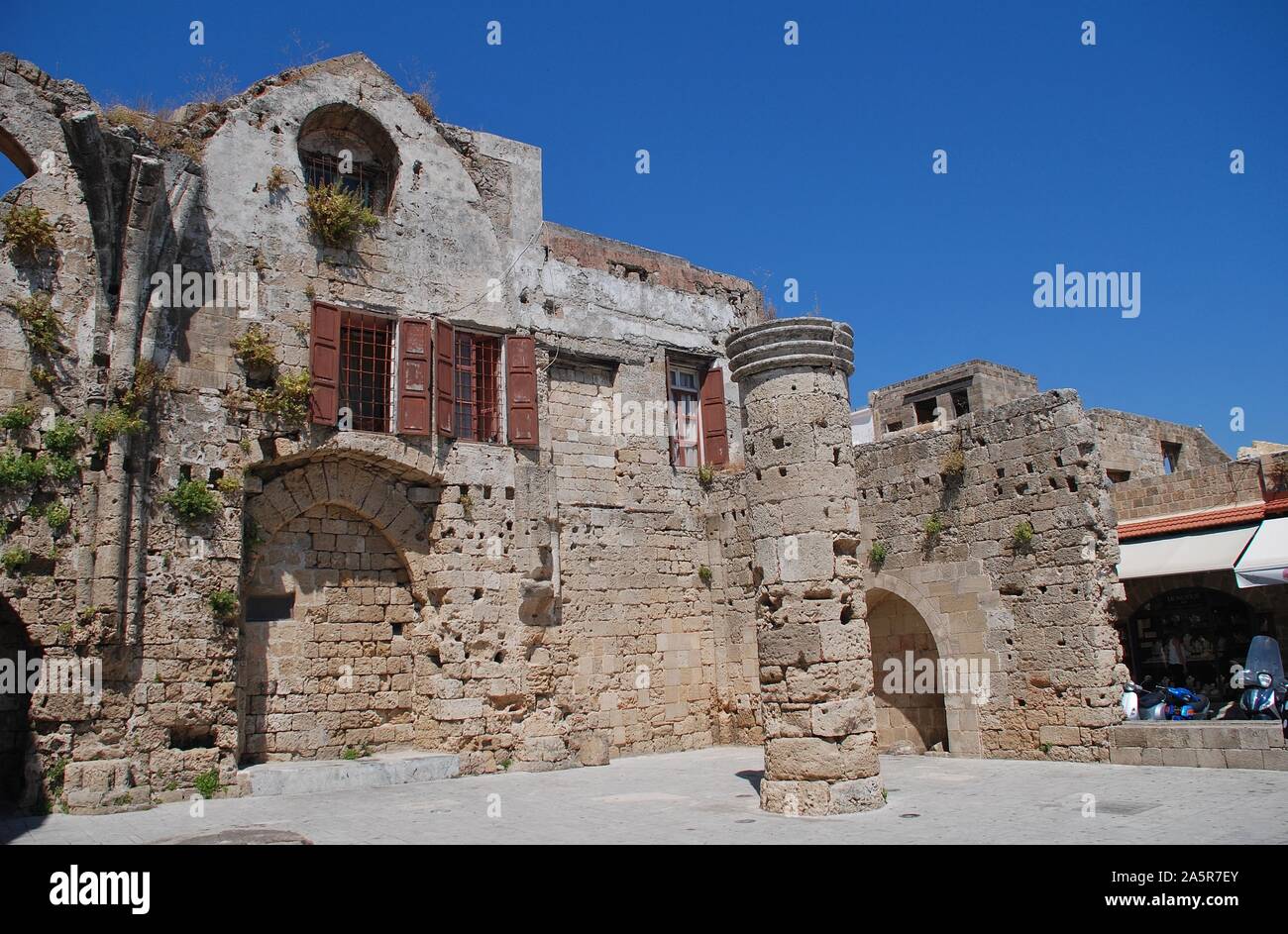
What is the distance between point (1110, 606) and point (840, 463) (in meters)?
5.20

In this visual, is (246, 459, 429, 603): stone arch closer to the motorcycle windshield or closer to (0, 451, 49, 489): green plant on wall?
(0, 451, 49, 489): green plant on wall

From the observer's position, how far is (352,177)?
575 inches

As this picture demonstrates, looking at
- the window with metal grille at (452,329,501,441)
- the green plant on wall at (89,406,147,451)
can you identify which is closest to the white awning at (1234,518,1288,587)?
the window with metal grille at (452,329,501,441)

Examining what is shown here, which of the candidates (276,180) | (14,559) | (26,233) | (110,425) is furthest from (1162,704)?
(26,233)

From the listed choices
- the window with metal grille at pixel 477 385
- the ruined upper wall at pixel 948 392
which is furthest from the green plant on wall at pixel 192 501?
the ruined upper wall at pixel 948 392

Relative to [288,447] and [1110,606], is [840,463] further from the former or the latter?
[288,447]

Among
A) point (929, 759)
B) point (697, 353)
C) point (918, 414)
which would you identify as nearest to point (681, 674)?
point (929, 759)

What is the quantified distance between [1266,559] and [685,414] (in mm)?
9708

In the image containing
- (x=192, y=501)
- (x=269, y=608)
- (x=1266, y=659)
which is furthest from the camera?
(x=269, y=608)

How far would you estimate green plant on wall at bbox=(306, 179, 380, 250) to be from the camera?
535 inches

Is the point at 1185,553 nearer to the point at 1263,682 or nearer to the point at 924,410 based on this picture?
the point at 1263,682

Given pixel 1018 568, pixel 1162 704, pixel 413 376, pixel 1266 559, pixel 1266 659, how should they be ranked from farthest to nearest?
pixel 1266 559
pixel 413 376
pixel 1018 568
pixel 1162 704
pixel 1266 659

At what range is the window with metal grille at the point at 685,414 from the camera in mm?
17578
